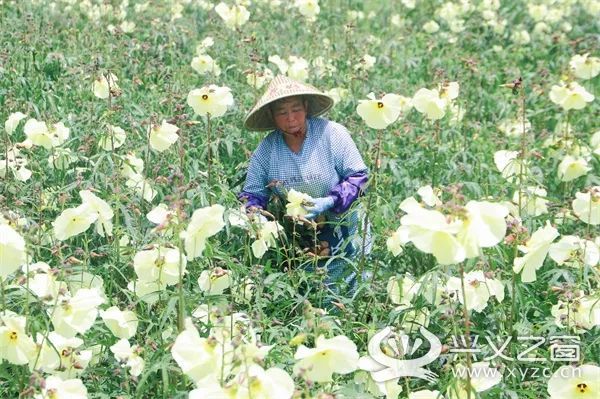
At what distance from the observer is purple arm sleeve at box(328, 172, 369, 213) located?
421 centimetres

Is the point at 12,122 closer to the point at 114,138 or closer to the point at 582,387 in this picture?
the point at 114,138

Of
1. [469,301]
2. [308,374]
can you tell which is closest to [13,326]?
[308,374]

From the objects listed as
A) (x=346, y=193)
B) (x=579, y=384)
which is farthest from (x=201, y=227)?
(x=346, y=193)

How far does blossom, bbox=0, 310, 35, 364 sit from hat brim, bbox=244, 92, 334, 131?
1991 mm

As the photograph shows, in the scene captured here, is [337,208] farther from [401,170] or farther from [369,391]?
[369,391]

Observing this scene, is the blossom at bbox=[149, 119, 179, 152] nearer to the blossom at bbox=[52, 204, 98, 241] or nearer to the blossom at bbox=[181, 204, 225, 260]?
the blossom at bbox=[52, 204, 98, 241]

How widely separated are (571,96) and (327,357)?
270 centimetres

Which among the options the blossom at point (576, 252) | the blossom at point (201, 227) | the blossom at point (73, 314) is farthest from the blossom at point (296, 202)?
the blossom at point (73, 314)

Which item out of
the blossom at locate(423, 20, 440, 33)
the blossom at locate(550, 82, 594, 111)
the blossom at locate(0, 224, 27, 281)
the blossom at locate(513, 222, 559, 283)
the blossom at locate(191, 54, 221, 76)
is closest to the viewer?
the blossom at locate(0, 224, 27, 281)

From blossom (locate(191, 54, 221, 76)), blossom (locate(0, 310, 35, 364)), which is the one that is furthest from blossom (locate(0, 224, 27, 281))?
blossom (locate(191, 54, 221, 76))

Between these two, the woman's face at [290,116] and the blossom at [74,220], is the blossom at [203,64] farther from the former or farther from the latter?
the blossom at [74,220]

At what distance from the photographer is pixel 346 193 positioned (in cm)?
421

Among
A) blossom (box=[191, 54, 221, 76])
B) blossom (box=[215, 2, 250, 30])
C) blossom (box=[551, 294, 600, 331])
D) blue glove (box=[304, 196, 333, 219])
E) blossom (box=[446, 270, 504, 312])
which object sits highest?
blossom (box=[215, 2, 250, 30])

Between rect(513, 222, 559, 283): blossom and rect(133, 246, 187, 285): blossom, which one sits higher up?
rect(133, 246, 187, 285): blossom
